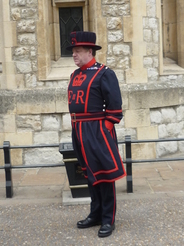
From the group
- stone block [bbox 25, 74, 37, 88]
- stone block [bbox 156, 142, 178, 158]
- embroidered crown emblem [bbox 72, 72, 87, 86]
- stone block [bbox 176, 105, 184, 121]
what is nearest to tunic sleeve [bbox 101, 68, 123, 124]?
embroidered crown emblem [bbox 72, 72, 87, 86]

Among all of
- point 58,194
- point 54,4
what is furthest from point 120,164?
point 54,4

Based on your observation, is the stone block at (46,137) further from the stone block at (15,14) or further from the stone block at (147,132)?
the stone block at (15,14)

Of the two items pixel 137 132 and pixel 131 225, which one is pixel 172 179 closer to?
→ pixel 137 132

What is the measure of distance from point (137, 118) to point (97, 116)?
129 inches

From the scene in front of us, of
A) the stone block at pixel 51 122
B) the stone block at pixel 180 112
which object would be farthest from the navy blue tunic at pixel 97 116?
the stone block at pixel 180 112

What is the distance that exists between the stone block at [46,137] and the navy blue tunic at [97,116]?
3176 mm

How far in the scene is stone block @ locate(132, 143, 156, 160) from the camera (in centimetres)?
700

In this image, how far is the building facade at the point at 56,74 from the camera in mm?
6867

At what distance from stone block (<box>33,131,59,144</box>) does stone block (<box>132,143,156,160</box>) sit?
1.35m

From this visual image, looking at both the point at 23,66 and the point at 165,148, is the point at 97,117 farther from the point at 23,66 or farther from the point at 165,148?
the point at 165,148

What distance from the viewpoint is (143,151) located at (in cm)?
704

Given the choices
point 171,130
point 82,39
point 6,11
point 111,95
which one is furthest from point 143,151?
point 82,39

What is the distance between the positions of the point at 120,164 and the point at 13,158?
3.49 m

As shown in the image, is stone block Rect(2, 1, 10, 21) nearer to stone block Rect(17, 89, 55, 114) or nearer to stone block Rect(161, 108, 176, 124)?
stone block Rect(17, 89, 55, 114)
